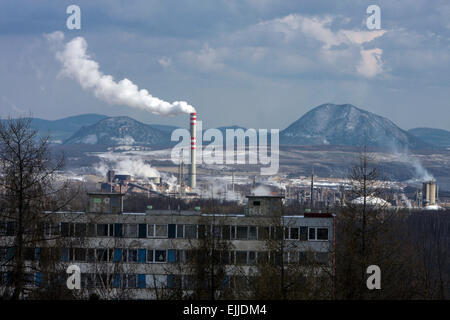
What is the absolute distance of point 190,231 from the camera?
2808 cm

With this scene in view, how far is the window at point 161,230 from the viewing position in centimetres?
2827

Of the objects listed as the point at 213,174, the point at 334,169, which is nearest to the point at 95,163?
the point at 213,174

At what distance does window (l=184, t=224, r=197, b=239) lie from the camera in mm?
27984

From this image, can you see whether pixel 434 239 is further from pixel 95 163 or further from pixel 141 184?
pixel 95 163

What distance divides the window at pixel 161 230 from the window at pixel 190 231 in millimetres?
757

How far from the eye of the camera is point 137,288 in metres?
27.2

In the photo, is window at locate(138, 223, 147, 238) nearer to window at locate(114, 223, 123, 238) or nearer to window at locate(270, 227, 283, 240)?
window at locate(114, 223, 123, 238)

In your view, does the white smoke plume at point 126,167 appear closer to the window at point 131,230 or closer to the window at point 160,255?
the window at point 131,230

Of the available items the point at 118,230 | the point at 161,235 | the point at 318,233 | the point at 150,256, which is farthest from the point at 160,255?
the point at 318,233

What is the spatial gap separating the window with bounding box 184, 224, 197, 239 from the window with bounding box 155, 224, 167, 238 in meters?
0.76

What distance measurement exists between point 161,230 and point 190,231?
1.09m

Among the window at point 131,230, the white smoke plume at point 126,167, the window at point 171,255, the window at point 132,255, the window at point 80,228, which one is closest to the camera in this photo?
the window at point 80,228
